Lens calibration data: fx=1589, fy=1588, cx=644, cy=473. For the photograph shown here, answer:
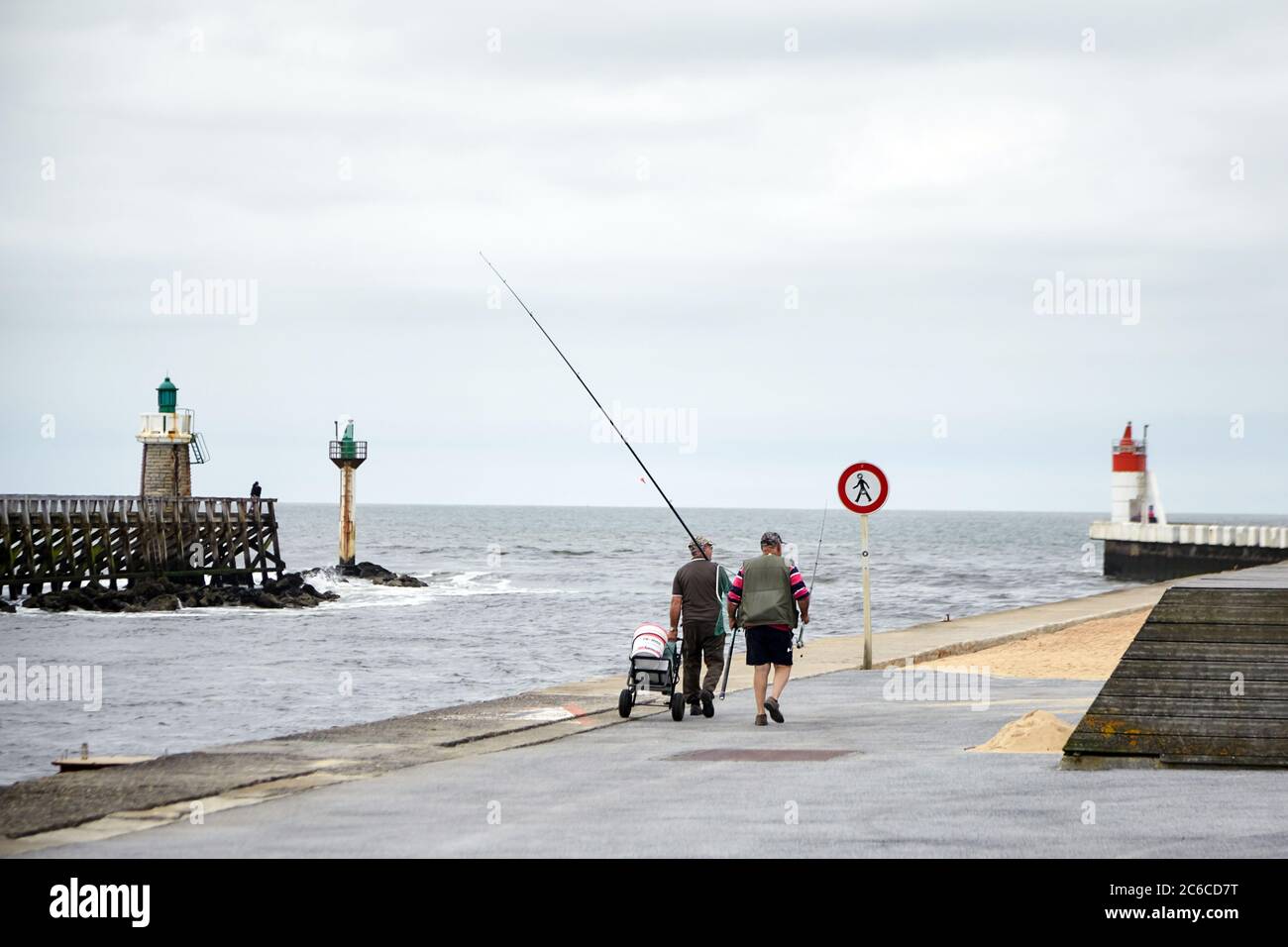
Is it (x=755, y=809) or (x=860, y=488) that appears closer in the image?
(x=755, y=809)

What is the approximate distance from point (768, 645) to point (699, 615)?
78 cm

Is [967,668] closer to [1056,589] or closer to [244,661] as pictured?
Result: [244,661]

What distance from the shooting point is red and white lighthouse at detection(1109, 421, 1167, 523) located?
224 ft

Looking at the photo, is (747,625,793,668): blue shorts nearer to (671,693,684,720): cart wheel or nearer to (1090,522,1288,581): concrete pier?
(671,693,684,720): cart wheel

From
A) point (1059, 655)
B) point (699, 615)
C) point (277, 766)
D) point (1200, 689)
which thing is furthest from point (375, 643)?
point (1200, 689)

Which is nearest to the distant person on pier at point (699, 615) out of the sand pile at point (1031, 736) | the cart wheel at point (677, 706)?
the cart wheel at point (677, 706)

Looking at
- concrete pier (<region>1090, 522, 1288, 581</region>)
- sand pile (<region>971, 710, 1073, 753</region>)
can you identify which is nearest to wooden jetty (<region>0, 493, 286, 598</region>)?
concrete pier (<region>1090, 522, 1288, 581</region>)

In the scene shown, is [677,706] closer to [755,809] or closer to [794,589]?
[794,589]

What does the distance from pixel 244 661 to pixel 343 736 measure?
22.0m

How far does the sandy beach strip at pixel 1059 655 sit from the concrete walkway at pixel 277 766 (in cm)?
290

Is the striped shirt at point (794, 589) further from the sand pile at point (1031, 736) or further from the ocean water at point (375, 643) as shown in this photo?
the ocean water at point (375, 643)

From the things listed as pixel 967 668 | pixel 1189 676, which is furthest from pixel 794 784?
pixel 967 668

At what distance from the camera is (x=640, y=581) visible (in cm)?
6875

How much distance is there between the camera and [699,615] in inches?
544
